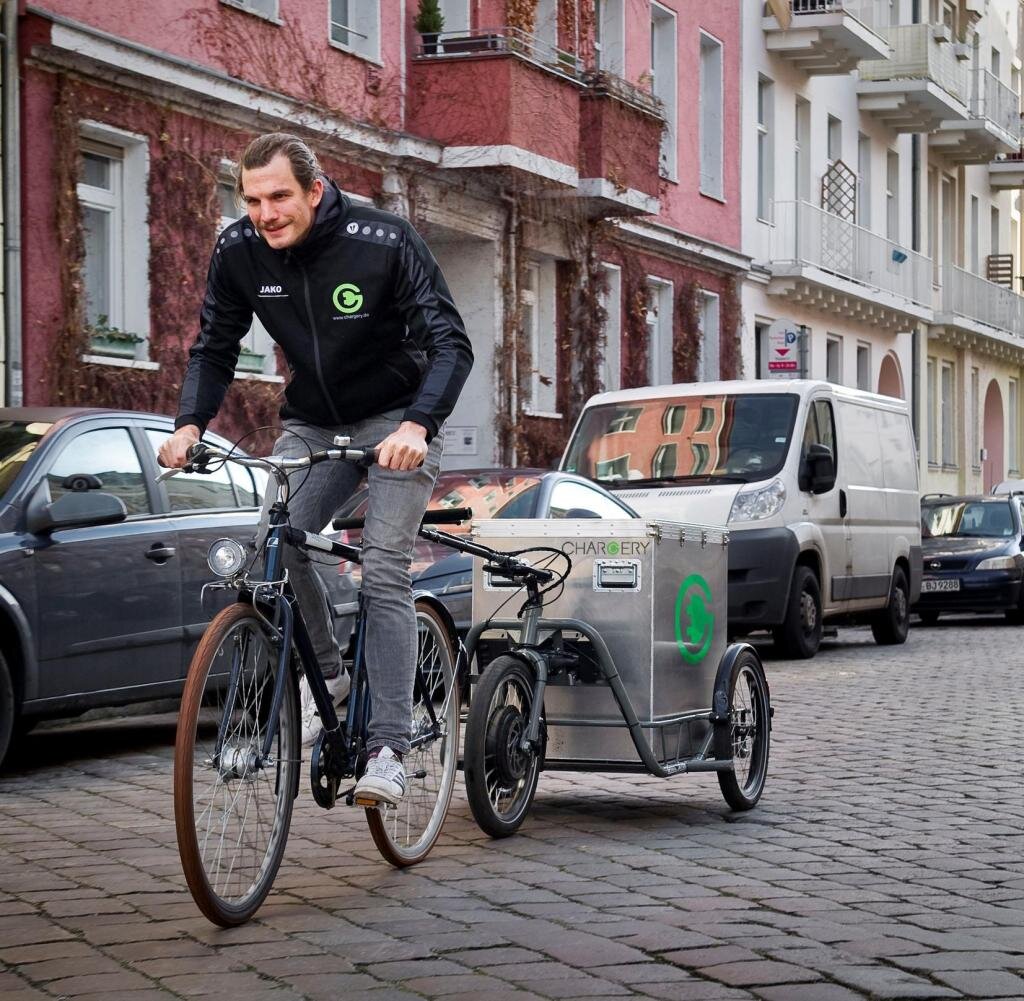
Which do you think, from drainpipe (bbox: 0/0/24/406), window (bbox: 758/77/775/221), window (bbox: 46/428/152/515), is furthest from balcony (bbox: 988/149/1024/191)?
window (bbox: 46/428/152/515)

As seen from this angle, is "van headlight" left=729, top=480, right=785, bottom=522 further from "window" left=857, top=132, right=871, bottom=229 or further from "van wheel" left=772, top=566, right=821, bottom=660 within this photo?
"window" left=857, top=132, right=871, bottom=229

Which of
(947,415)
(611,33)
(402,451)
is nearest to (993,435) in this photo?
(947,415)

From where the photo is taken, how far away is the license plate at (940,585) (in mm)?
24281

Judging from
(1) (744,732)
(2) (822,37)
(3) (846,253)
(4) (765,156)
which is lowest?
(1) (744,732)

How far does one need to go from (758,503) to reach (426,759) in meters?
10.5

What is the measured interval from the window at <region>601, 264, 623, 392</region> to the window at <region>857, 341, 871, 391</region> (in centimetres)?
1190

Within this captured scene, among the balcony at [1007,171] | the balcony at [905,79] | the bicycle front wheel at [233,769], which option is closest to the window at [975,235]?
the balcony at [1007,171]

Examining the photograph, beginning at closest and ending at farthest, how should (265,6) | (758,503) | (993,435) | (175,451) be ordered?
(175,451)
(758,503)
(265,6)
(993,435)

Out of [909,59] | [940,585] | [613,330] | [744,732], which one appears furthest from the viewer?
[909,59]

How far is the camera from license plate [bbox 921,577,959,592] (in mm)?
24281

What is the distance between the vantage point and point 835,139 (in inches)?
1501

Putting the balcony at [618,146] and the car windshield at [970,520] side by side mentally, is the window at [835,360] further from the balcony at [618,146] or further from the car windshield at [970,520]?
the car windshield at [970,520]

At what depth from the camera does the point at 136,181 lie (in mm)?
18312

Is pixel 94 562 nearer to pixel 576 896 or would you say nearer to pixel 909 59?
pixel 576 896
